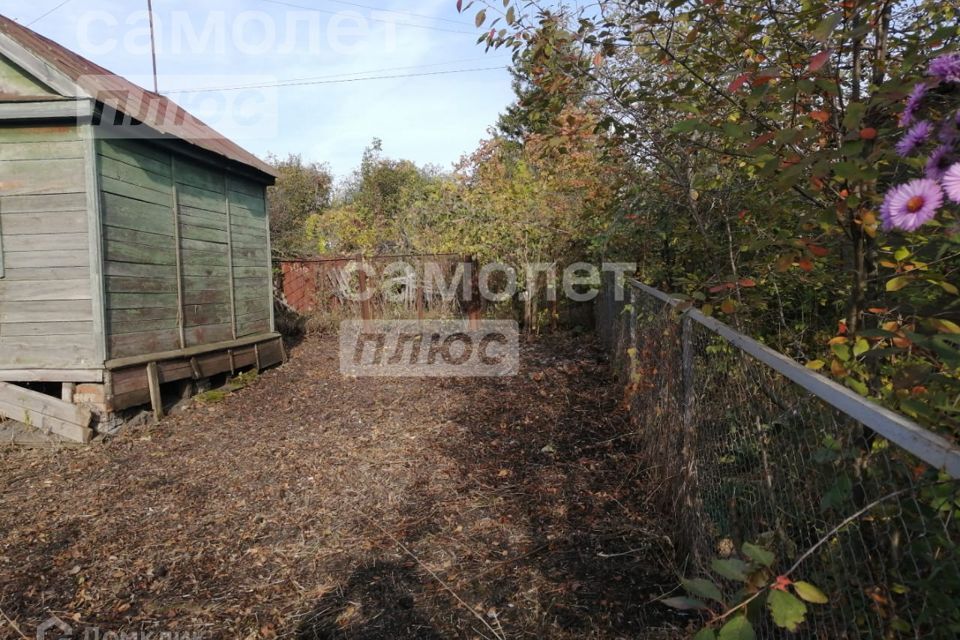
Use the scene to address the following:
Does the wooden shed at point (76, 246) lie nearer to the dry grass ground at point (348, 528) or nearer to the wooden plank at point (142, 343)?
the wooden plank at point (142, 343)

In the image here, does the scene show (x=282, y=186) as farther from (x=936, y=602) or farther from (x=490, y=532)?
(x=936, y=602)

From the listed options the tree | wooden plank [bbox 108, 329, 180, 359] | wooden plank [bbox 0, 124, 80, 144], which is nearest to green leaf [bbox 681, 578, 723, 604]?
wooden plank [bbox 108, 329, 180, 359]

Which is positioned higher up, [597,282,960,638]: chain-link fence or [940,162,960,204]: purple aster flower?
[940,162,960,204]: purple aster flower

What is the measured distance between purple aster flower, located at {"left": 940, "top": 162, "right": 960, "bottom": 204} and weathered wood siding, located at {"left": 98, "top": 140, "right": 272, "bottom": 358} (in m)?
5.80

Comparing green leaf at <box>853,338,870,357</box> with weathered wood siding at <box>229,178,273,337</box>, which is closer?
green leaf at <box>853,338,870,357</box>

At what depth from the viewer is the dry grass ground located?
2432 millimetres

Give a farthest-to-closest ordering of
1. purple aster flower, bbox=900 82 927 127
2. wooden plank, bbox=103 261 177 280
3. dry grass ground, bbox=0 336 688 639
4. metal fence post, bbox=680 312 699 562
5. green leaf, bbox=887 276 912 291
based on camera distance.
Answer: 1. wooden plank, bbox=103 261 177 280
2. metal fence post, bbox=680 312 699 562
3. dry grass ground, bbox=0 336 688 639
4. green leaf, bbox=887 276 912 291
5. purple aster flower, bbox=900 82 927 127

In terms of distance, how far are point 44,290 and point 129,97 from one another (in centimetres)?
214

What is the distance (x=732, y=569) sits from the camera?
2.82 ft

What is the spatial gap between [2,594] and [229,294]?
4.63 metres

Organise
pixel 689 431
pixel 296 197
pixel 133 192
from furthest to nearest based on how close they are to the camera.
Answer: pixel 296 197 → pixel 133 192 → pixel 689 431

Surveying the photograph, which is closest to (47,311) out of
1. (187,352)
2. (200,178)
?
(187,352)

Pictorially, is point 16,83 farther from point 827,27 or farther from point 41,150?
point 827,27

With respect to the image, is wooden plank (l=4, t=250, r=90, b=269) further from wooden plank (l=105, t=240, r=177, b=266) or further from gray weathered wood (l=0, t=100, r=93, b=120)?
gray weathered wood (l=0, t=100, r=93, b=120)
